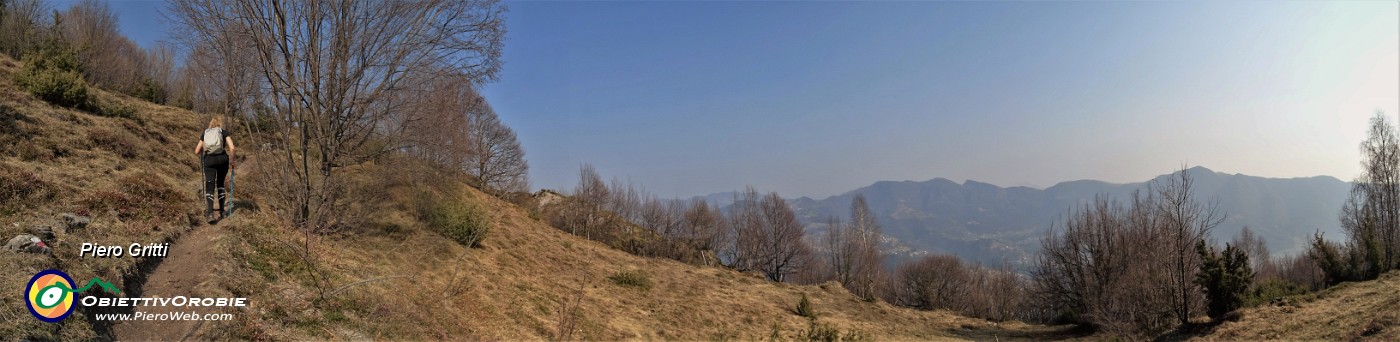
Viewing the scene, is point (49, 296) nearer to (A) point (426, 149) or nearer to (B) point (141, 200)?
(B) point (141, 200)

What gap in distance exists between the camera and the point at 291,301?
23.5 feet

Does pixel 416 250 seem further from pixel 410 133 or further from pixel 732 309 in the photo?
pixel 732 309

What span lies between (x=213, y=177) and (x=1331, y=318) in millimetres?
25739

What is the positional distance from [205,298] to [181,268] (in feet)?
4.06

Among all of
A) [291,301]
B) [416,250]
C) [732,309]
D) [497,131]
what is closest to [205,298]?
[291,301]

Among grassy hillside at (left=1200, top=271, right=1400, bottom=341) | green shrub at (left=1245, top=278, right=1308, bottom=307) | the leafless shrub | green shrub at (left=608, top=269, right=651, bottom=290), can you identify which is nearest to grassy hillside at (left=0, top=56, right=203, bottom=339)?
green shrub at (left=608, top=269, right=651, bottom=290)

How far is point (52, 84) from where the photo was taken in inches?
528

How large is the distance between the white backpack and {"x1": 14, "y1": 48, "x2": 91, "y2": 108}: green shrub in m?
8.66

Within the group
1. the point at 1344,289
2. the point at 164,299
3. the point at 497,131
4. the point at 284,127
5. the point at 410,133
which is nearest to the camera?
the point at 164,299

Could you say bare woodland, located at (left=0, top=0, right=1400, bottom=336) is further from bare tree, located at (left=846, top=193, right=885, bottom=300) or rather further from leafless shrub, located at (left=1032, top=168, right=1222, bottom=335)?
bare tree, located at (left=846, top=193, right=885, bottom=300)

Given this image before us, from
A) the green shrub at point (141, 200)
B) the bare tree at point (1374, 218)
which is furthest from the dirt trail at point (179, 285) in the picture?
the bare tree at point (1374, 218)

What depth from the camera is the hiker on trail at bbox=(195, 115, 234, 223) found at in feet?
30.2

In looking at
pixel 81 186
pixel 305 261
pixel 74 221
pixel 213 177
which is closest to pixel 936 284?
pixel 305 261

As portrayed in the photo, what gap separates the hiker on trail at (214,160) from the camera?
9211 mm
